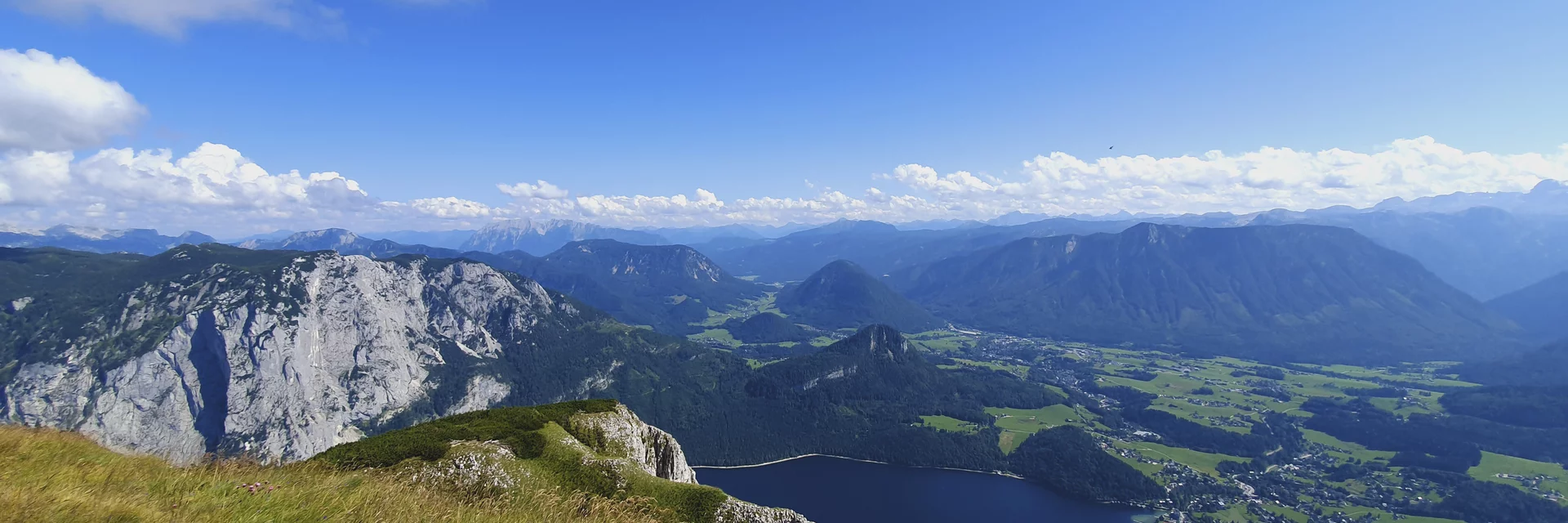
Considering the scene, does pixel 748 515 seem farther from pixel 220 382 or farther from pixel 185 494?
pixel 220 382

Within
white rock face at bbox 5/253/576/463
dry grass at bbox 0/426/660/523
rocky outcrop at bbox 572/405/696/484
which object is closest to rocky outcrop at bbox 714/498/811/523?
rocky outcrop at bbox 572/405/696/484

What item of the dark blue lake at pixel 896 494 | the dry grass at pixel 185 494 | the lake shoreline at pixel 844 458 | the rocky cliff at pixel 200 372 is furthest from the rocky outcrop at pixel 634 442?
the rocky cliff at pixel 200 372

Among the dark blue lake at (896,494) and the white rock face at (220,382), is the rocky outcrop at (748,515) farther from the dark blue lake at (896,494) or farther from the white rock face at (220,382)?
the white rock face at (220,382)

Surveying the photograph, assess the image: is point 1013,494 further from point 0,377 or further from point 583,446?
point 0,377

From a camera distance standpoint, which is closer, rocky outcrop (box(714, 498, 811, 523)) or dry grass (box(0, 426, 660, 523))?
dry grass (box(0, 426, 660, 523))

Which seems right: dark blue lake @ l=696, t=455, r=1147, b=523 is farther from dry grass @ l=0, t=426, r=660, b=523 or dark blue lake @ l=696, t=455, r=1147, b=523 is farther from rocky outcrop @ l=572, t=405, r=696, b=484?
dry grass @ l=0, t=426, r=660, b=523

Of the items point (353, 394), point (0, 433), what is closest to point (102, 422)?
point (353, 394)
